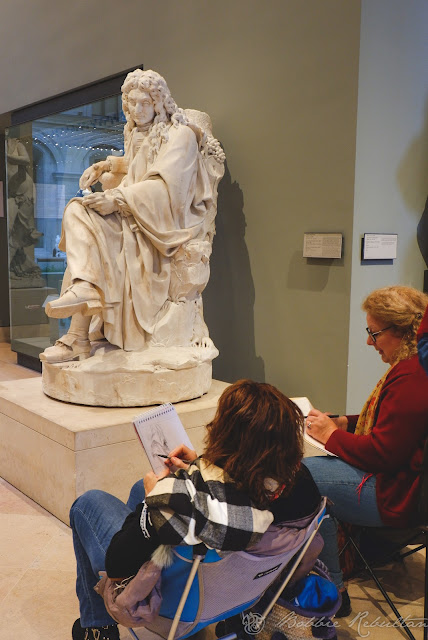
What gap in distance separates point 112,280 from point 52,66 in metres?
3.79

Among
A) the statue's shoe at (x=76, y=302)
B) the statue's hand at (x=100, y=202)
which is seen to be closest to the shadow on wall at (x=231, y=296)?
the statue's hand at (x=100, y=202)

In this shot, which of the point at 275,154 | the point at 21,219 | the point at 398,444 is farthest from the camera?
the point at 21,219

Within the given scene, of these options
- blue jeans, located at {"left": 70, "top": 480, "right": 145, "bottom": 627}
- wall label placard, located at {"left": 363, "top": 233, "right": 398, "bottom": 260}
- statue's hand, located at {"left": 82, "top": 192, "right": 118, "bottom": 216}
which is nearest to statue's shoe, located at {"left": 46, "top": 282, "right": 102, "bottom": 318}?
statue's hand, located at {"left": 82, "top": 192, "right": 118, "bottom": 216}

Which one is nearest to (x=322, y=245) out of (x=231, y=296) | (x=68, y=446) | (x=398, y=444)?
(x=231, y=296)

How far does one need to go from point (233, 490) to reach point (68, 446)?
184 centimetres

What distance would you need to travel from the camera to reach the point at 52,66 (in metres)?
6.50

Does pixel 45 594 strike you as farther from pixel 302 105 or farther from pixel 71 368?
pixel 302 105

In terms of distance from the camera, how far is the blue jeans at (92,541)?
198cm

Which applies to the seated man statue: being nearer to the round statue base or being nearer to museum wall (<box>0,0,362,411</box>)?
the round statue base

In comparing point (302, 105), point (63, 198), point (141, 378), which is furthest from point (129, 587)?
point (63, 198)

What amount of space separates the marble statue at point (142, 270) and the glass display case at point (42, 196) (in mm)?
1929

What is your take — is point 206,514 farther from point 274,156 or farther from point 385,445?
point 274,156

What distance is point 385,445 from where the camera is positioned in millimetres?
2252

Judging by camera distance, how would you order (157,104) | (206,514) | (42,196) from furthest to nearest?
(42,196)
(157,104)
(206,514)
